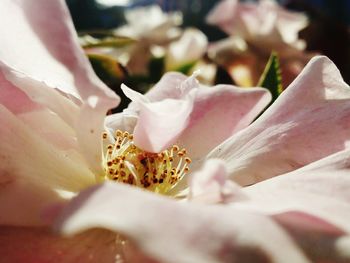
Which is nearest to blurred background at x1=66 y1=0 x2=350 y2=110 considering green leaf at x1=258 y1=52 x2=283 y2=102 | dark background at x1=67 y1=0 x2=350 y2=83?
dark background at x1=67 y1=0 x2=350 y2=83

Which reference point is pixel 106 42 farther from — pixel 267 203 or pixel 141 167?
pixel 267 203

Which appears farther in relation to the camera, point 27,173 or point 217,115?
point 217,115

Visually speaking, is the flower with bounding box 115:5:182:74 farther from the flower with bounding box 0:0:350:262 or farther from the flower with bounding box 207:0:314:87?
the flower with bounding box 0:0:350:262

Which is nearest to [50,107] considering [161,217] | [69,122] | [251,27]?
[69,122]

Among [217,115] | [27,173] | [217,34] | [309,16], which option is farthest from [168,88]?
[217,34]

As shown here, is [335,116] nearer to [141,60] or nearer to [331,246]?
[331,246]
